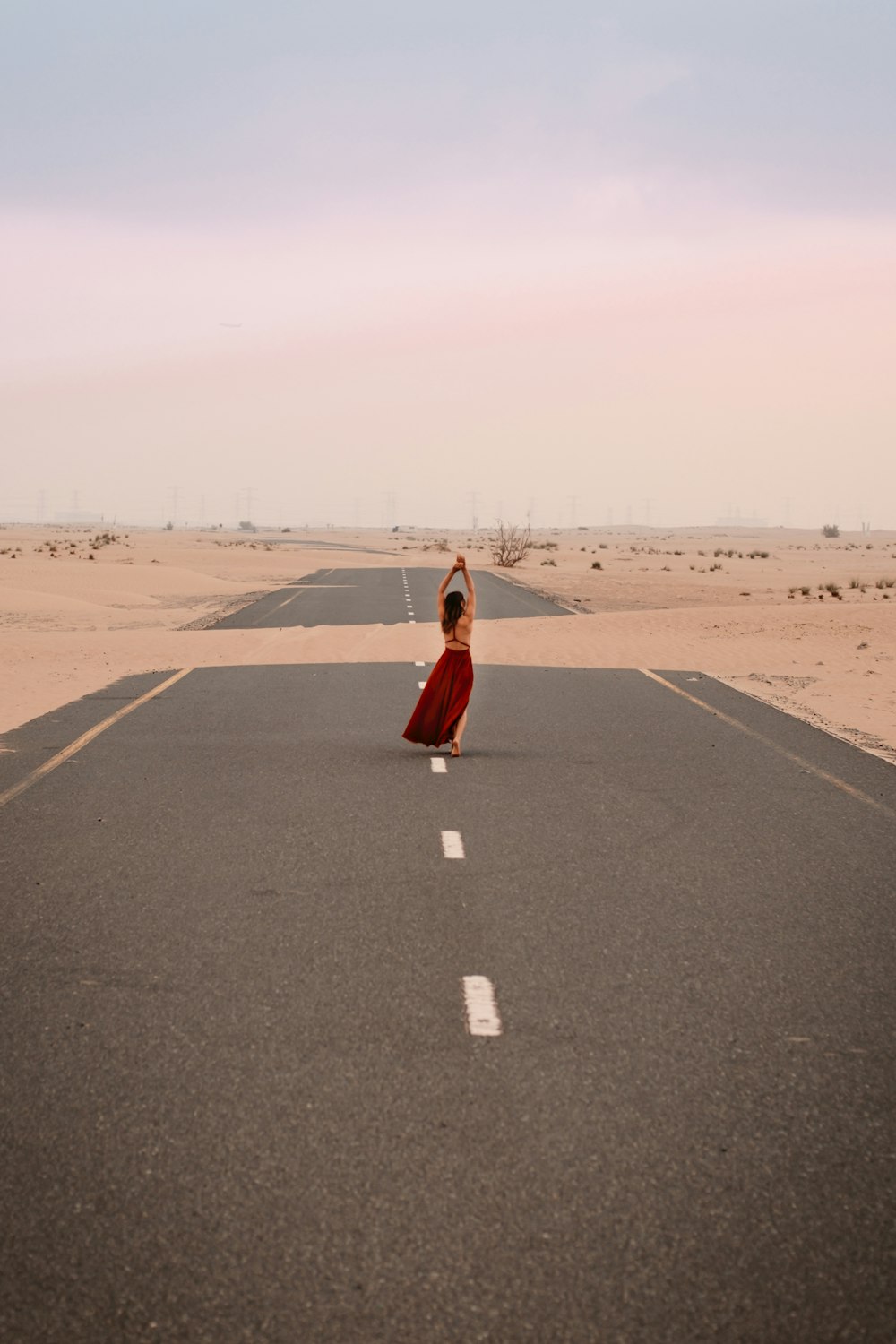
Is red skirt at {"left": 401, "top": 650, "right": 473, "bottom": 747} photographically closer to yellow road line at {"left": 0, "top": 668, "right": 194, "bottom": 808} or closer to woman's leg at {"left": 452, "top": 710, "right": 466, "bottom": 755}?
woman's leg at {"left": 452, "top": 710, "right": 466, "bottom": 755}

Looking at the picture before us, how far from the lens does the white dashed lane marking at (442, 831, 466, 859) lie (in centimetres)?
925

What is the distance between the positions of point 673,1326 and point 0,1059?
303 centimetres

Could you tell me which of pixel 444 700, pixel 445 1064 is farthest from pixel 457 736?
pixel 445 1064

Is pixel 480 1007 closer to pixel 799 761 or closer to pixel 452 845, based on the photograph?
pixel 452 845

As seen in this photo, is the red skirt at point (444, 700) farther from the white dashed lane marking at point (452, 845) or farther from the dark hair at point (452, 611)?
the white dashed lane marking at point (452, 845)

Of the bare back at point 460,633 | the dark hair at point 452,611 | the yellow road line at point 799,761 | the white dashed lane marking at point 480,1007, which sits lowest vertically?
the yellow road line at point 799,761

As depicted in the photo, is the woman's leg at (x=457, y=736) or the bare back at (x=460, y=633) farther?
the woman's leg at (x=457, y=736)

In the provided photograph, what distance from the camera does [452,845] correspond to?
31.3ft

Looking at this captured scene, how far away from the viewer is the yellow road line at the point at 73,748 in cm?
1152

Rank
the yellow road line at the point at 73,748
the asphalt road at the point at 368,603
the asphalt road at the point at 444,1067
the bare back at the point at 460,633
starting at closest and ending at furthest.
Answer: the asphalt road at the point at 444,1067 < the yellow road line at the point at 73,748 < the bare back at the point at 460,633 < the asphalt road at the point at 368,603

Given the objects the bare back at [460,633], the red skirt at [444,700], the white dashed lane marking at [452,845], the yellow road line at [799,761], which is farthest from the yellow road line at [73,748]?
the yellow road line at [799,761]

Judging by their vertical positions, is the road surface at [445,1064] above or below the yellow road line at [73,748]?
above

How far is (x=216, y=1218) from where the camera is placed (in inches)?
168

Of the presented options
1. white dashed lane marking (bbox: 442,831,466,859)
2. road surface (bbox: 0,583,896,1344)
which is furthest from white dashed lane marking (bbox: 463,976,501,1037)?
white dashed lane marking (bbox: 442,831,466,859)
